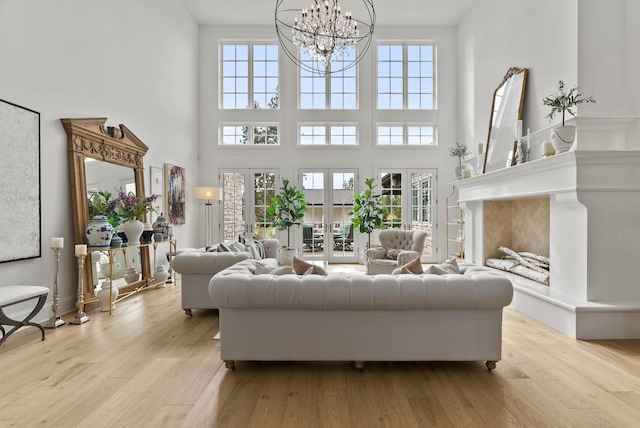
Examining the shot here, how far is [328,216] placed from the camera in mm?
8492

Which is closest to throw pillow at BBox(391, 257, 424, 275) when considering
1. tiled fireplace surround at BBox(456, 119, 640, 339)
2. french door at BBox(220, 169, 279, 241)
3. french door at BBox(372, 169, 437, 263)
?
tiled fireplace surround at BBox(456, 119, 640, 339)

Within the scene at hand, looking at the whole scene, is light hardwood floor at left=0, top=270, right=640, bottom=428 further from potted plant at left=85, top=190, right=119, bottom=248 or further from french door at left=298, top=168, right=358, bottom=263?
french door at left=298, top=168, right=358, bottom=263

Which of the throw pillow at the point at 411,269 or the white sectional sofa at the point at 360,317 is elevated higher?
the throw pillow at the point at 411,269

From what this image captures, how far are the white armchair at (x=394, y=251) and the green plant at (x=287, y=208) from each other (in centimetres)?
234

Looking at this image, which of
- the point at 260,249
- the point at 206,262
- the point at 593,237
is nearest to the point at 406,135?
the point at 260,249

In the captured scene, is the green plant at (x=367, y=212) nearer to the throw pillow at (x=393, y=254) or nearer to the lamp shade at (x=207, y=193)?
the throw pillow at (x=393, y=254)

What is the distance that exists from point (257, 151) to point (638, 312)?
7.23 metres

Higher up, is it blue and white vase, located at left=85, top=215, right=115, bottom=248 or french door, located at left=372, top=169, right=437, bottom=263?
french door, located at left=372, top=169, right=437, bottom=263

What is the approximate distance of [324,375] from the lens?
2586mm

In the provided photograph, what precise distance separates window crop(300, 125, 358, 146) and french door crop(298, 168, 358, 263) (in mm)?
691

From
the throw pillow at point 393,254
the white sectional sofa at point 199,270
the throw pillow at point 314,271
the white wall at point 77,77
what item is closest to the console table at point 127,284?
the white wall at point 77,77

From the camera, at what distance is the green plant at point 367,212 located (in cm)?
781

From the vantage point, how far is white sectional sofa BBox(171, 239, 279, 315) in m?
3.99

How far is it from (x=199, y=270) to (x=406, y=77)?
6907mm
